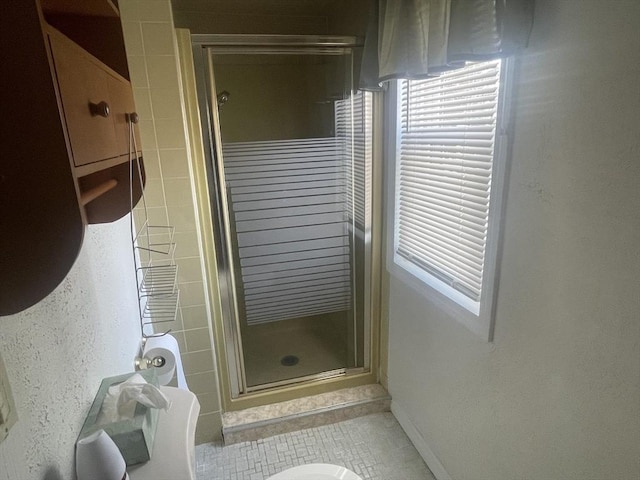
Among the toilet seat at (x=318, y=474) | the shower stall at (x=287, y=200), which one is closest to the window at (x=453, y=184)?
the shower stall at (x=287, y=200)

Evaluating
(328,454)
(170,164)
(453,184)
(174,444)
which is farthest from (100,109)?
(328,454)

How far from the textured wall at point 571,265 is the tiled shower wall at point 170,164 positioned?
125 cm

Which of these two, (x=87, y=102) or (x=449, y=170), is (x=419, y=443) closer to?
(x=449, y=170)

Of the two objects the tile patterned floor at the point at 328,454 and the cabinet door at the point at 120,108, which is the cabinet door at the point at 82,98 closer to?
the cabinet door at the point at 120,108

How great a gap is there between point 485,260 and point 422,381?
0.82 m

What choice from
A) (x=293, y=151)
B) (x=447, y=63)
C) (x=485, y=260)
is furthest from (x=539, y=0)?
(x=293, y=151)

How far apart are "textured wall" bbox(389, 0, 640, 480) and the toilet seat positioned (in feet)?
1.74

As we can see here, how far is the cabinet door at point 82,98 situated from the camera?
492 millimetres

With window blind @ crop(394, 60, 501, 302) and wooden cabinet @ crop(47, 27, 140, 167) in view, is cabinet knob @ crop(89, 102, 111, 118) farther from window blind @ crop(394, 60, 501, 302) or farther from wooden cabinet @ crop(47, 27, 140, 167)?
window blind @ crop(394, 60, 501, 302)

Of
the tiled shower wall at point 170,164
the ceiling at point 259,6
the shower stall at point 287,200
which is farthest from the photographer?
the ceiling at point 259,6

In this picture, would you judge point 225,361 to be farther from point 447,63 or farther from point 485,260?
point 447,63

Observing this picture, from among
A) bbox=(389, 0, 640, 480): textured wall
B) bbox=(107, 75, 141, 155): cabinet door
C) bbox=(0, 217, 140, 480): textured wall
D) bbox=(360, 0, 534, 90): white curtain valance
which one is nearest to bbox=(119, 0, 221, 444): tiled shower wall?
bbox=(0, 217, 140, 480): textured wall

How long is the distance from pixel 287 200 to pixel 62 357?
1416 mm

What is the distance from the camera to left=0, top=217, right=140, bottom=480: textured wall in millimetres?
607
